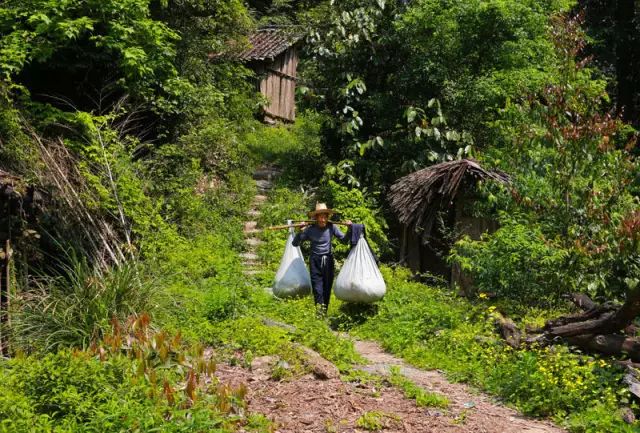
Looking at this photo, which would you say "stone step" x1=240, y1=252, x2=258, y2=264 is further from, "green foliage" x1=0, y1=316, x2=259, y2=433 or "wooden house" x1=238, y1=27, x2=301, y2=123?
"wooden house" x1=238, y1=27, x2=301, y2=123

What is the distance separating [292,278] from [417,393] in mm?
3167

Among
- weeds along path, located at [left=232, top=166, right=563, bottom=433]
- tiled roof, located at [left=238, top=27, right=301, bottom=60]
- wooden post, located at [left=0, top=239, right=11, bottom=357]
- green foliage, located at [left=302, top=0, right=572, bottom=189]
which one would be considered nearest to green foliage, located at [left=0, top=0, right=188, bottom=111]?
wooden post, located at [left=0, top=239, right=11, bottom=357]

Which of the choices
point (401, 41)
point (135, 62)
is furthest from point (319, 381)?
point (401, 41)

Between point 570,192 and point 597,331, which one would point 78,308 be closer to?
point 597,331

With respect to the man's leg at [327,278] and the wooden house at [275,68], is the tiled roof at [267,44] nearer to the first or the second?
the wooden house at [275,68]

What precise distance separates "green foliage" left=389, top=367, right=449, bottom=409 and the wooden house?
1675 cm

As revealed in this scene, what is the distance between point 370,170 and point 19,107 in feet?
22.3

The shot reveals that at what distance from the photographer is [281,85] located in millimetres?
24688

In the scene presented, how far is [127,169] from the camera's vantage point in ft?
35.4

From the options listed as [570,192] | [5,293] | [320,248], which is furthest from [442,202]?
[5,293]

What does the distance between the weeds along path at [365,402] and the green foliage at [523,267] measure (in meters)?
2.40

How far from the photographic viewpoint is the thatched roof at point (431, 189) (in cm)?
1197

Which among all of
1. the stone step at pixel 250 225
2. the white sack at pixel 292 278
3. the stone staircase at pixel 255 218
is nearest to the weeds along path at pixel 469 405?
the white sack at pixel 292 278

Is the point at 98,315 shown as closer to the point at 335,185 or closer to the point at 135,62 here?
the point at 135,62
